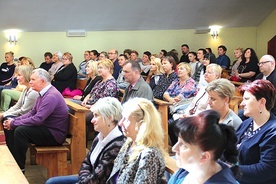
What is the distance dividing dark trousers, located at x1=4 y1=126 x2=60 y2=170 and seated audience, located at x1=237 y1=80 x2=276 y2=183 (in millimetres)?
2093

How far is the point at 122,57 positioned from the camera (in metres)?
7.77

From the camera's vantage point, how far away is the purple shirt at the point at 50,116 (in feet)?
13.4

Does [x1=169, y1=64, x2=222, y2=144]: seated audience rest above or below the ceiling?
below

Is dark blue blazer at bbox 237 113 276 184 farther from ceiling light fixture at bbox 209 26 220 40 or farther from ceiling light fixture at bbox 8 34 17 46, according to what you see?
ceiling light fixture at bbox 209 26 220 40

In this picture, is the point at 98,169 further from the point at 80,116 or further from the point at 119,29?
the point at 119,29

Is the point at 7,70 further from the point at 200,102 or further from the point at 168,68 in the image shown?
the point at 200,102

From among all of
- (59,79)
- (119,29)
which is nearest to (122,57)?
(59,79)

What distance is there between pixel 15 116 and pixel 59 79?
2987mm

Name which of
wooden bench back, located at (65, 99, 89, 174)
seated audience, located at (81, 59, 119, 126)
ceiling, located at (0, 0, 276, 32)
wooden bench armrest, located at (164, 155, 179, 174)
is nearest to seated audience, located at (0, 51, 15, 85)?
ceiling, located at (0, 0, 276, 32)

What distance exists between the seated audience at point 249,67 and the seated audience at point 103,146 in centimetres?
541

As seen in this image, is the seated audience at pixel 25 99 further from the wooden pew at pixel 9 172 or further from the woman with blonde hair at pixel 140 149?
the woman with blonde hair at pixel 140 149

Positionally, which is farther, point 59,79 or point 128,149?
point 59,79

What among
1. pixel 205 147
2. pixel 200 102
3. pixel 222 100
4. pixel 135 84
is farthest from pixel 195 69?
pixel 205 147

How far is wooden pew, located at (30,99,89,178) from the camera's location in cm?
410
